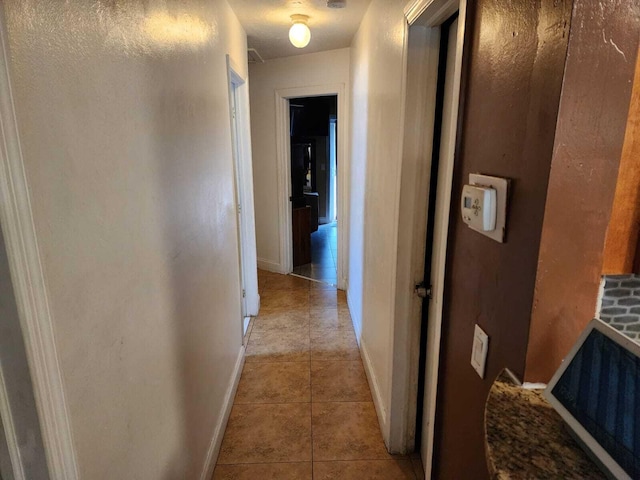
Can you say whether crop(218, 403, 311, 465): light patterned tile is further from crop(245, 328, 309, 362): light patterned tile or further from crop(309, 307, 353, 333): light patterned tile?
crop(309, 307, 353, 333): light patterned tile

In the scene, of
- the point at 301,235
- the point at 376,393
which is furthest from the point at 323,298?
the point at 376,393

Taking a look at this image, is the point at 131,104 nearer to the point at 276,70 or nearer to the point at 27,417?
the point at 27,417

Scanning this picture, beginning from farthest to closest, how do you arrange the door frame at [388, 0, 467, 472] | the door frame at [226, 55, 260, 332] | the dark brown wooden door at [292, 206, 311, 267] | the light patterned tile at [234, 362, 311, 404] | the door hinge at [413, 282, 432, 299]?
the dark brown wooden door at [292, 206, 311, 267] < the door frame at [226, 55, 260, 332] < the light patterned tile at [234, 362, 311, 404] < the door hinge at [413, 282, 432, 299] < the door frame at [388, 0, 467, 472]

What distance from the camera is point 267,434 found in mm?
2057

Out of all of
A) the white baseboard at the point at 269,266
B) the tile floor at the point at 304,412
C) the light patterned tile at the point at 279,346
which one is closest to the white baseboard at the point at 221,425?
the tile floor at the point at 304,412

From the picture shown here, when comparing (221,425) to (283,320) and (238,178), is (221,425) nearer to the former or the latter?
(283,320)

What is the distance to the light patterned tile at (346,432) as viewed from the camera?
1.92 m

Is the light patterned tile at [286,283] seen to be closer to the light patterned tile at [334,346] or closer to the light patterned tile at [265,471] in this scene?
the light patterned tile at [334,346]

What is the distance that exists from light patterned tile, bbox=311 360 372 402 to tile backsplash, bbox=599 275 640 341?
177 cm

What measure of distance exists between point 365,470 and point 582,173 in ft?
5.58

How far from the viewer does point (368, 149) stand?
2562 millimetres

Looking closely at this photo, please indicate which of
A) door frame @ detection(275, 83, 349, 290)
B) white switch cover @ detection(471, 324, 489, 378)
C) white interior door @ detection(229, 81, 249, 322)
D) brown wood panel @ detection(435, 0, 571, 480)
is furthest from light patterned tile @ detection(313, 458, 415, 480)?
door frame @ detection(275, 83, 349, 290)

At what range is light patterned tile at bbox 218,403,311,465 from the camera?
6.28 feet

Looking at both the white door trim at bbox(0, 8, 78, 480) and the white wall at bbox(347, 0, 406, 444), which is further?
the white wall at bbox(347, 0, 406, 444)
